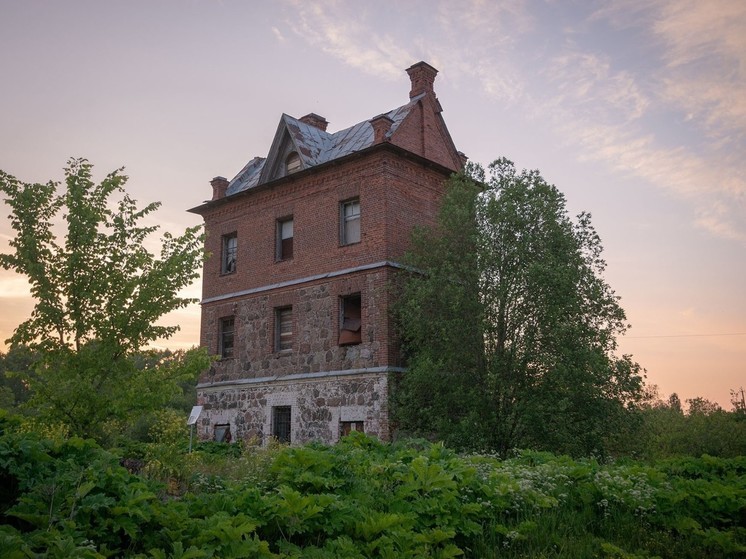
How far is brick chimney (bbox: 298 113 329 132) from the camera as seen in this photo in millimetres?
26922

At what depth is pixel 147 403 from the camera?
1216cm

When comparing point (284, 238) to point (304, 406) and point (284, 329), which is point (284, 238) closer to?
point (284, 329)

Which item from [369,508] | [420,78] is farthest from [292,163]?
[369,508]

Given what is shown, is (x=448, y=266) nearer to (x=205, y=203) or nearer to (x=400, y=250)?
(x=400, y=250)

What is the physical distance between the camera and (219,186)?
83.5 feet

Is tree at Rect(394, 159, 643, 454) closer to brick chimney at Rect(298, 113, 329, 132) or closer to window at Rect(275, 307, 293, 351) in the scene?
window at Rect(275, 307, 293, 351)

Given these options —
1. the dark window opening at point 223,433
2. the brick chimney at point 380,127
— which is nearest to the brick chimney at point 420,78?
the brick chimney at point 380,127

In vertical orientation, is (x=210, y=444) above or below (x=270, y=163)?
below

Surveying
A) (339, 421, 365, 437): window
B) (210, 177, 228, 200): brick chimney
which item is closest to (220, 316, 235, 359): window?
(210, 177, 228, 200): brick chimney

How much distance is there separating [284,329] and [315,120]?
32.0ft

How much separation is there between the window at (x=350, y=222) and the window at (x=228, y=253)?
5.47 metres

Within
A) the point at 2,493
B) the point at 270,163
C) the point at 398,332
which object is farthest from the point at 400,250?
the point at 2,493

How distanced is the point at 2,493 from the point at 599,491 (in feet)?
25.4

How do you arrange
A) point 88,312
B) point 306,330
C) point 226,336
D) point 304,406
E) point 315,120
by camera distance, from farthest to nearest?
1. point 315,120
2. point 226,336
3. point 306,330
4. point 304,406
5. point 88,312
